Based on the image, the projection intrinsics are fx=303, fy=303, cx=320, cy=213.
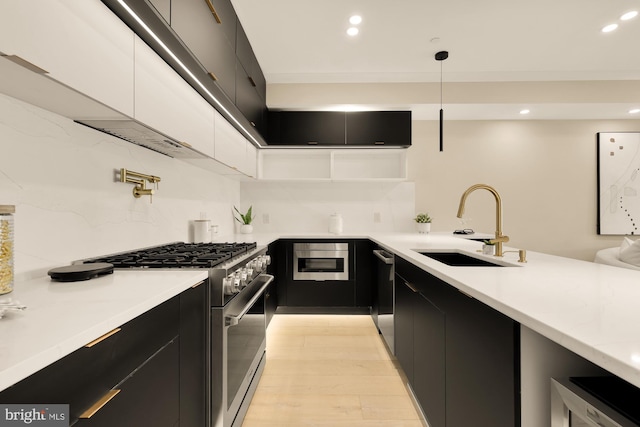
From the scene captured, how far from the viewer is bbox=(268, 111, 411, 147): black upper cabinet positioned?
3.46m

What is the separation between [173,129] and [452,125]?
11.7ft

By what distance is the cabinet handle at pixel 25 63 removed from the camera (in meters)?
0.75

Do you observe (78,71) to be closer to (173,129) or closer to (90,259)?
(173,129)

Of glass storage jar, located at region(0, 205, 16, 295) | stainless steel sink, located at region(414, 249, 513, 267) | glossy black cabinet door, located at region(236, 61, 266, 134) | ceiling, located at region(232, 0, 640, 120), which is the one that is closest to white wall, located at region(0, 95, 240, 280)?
glass storage jar, located at region(0, 205, 16, 295)

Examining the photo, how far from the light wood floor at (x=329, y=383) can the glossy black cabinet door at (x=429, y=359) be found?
0.89 ft

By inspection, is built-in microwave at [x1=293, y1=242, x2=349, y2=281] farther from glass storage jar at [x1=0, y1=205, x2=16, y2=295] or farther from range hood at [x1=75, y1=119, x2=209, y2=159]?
glass storage jar at [x1=0, y1=205, x2=16, y2=295]

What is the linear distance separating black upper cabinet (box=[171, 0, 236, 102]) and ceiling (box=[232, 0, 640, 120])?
1.40ft

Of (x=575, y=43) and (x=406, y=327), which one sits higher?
(x=575, y=43)

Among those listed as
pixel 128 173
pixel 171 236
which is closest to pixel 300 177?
pixel 171 236

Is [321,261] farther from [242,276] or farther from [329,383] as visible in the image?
[242,276]

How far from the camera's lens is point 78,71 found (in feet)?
2.98

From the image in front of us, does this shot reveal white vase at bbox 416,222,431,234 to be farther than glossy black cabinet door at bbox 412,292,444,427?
Yes

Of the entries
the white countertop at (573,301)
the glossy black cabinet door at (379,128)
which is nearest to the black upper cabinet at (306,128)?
the glossy black cabinet door at (379,128)

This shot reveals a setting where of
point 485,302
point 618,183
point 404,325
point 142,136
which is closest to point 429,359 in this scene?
point 404,325
